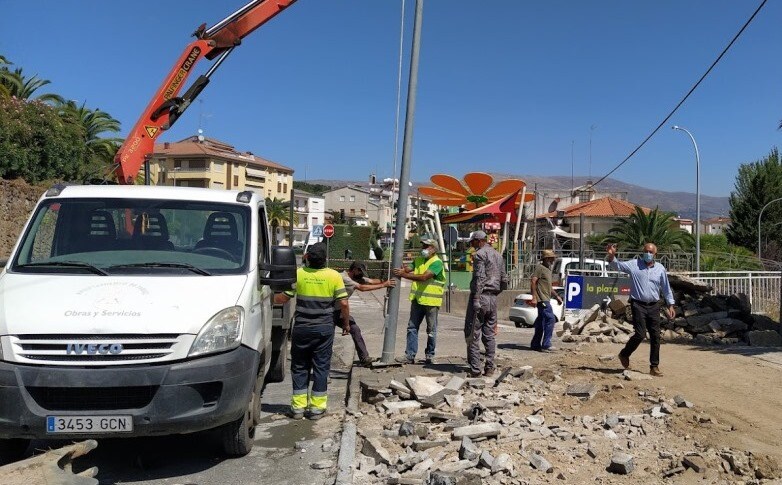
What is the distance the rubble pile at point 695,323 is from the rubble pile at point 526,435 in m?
5.37

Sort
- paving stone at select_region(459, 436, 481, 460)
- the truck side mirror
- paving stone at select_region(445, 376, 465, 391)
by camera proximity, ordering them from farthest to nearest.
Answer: paving stone at select_region(445, 376, 465, 391) → the truck side mirror → paving stone at select_region(459, 436, 481, 460)

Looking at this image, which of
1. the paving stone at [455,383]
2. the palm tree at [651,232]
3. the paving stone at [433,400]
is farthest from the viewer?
the palm tree at [651,232]

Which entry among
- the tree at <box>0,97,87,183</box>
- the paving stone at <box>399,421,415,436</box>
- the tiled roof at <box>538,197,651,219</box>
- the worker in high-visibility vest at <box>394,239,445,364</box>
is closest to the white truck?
the paving stone at <box>399,421,415,436</box>

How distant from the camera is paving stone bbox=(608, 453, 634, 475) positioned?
5.18 m

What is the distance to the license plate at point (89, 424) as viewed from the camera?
15.2 ft

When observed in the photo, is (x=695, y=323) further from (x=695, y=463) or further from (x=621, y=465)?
(x=621, y=465)

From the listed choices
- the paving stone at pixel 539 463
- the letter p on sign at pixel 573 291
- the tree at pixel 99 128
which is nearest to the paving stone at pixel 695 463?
the paving stone at pixel 539 463

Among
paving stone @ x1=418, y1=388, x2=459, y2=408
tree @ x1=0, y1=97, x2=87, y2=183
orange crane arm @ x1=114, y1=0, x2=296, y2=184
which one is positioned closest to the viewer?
paving stone @ x1=418, y1=388, x2=459, y2=408

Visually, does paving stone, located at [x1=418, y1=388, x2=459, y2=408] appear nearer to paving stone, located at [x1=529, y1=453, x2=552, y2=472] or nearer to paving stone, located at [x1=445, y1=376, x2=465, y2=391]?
paving stone, located at [x1=445, y1=376, x2=465, y2=391]

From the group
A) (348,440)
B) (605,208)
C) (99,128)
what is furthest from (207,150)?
(348,440)

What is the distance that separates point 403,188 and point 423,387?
3032 mm

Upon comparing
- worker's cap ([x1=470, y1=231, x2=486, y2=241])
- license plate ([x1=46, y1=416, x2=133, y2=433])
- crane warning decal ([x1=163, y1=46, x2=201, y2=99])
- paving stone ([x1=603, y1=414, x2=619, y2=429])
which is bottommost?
paving stone ([x1=603, y1=414, x2=619, y2=429])

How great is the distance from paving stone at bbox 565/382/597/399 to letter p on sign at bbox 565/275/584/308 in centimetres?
898

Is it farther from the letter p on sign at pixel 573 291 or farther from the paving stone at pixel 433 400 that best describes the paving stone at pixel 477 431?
the letter p on sign at pixel 573 291
